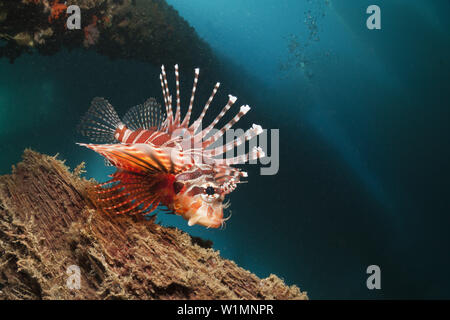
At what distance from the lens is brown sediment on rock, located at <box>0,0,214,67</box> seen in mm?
3199

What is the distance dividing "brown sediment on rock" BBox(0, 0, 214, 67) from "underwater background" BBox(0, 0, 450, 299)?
2.42 ft

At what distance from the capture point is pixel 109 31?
3996 mm

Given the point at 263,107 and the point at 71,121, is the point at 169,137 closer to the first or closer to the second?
the point at 71,121

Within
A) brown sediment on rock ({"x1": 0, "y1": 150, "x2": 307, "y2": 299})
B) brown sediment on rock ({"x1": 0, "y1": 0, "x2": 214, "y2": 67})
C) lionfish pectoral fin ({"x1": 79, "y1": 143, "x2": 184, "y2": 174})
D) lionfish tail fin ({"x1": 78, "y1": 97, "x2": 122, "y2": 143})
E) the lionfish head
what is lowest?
brown sediment on rock ({"x1": 0, "y1": 150, "x2": 307, "y2": 299})

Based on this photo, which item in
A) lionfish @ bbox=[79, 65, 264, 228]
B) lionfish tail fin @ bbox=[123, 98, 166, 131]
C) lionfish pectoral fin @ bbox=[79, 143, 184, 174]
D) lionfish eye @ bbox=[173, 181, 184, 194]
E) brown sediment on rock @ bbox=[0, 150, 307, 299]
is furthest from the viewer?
lionfish tail fin @ bbox=[123, 98, 166, 131]

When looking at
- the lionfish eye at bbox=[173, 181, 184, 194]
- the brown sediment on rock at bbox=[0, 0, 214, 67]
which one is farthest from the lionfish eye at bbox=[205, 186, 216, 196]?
the brown sediment on rock at bbox=[0, 0, 214, 67]

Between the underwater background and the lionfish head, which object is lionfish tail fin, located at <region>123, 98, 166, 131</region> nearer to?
the lionfish head

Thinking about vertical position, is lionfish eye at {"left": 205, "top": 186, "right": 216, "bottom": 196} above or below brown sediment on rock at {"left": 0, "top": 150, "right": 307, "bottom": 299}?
above

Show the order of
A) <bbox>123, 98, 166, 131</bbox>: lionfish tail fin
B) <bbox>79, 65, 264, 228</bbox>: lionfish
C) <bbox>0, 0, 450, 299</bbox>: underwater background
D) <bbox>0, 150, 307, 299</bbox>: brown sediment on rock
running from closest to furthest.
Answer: <bbox>0, 150, 307, 299</bbox>: brown sediment on rock, <bbox>79, 65, 264, 228</bbox>: lionfish, <bbox>123, 98, 166, 131</bbox>: lionfish tail fin, <bbox>0, 0, 450, 299</bbox>: underwater background

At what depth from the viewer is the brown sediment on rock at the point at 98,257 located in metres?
1.62

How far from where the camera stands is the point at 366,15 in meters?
5.71

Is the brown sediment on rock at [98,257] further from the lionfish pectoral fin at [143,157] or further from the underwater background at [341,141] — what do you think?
the underwater background at [341,141]
